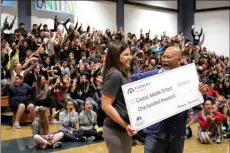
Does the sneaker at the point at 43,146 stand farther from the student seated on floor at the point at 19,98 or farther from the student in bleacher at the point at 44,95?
the student in bleacher at the point at 44,95

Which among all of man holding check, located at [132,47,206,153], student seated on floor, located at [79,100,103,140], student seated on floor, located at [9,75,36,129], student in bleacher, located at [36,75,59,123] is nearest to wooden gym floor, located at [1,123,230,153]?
student seated on floor, located at [79,100,103,140]

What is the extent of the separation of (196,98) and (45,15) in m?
13.3

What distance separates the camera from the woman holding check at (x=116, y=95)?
2.59 m

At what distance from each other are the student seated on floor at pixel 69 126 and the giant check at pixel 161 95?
4484 millimetres

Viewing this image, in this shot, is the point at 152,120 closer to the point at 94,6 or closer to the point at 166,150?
the point at 166,150

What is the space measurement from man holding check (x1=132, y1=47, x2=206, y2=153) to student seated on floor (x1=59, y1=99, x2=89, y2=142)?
14.5ft

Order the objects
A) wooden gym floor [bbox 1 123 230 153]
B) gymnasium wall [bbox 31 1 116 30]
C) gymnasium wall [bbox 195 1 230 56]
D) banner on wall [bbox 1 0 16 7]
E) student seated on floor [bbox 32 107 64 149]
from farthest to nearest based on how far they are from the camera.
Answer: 1. gymnasium wall [bbox 195 1 230 56]
2. gymnasium wall [bbox 31 1 116 30]
3. banner on wall [bbox 1 0 16 7]
4. student seated on floor [bbox 32 107 64 149]
5. wooden gym floor [bbox 1 123 230 153]

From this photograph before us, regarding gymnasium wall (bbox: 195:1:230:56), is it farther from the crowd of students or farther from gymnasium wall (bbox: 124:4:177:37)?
the crowd of students

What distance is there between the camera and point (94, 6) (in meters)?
17.8

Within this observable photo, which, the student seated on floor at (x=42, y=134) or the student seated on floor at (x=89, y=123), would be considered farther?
the student seated on floor at (x=89, y=123)

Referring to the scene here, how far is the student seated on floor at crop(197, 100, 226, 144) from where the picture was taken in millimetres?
7230

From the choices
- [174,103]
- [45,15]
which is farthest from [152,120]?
[45,15]

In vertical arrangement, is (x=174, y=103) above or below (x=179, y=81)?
below

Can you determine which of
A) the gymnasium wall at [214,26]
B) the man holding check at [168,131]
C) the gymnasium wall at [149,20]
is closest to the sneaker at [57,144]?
the man holding check at [168,131]
